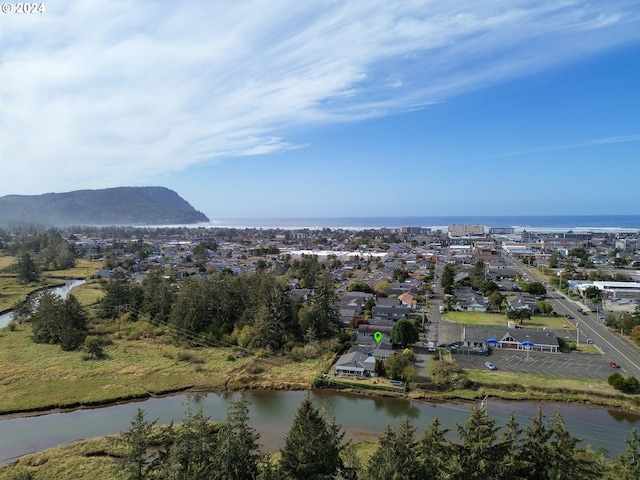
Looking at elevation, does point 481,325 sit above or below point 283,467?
below

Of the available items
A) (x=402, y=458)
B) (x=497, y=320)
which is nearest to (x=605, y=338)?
(x=497, y=320)

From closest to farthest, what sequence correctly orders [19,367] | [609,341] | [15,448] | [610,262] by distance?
[15,448] → [19,367] → [609,341] → [610,262]

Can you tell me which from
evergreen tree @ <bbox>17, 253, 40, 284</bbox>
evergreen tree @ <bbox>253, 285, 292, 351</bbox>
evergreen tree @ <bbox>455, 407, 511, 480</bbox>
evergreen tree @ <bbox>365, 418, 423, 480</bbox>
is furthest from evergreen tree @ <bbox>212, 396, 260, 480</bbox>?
evergreen tree @ <bbox>17, 253, 40, 284</bbox>

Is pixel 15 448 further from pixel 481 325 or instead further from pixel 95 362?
pixel 481 325

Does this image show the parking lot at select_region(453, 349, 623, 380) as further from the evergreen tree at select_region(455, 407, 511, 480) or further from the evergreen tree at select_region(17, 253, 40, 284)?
the evergreen tree at select_region(17, 253, 40, 284)

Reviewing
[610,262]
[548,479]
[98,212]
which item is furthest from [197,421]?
[98,212]

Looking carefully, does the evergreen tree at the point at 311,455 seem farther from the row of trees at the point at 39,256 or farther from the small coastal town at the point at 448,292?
the row of trees at the point at 39,256

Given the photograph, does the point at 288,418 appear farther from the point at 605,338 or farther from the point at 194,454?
the point at 605,338
